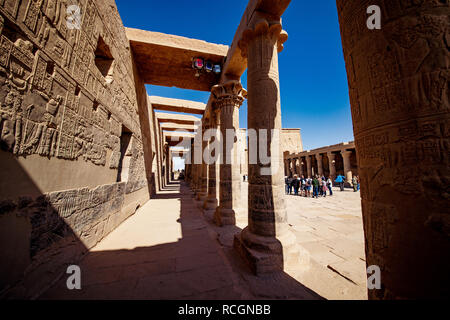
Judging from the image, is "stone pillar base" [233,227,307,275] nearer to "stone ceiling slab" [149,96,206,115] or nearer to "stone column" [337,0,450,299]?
"stone column" [337,0,450,299]

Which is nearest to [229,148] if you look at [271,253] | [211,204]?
[211,204]

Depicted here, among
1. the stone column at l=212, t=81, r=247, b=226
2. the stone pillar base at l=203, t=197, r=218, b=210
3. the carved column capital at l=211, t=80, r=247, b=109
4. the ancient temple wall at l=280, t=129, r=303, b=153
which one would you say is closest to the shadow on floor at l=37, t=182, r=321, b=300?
the stone column at l=212, t=81, r=247, b=226

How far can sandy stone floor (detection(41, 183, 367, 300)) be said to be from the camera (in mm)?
1982

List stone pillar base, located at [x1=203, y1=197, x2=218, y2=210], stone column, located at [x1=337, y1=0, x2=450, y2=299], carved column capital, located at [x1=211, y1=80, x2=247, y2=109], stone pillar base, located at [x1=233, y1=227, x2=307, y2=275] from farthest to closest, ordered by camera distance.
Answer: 1. stone pillar base, located at [x1=203, y1=197, x2=218, y2=210]
2. carved column capital, located at [x1=211, y1=80, x2=247, y2=109]
3. stone pillar base, located at [x1=233, y1=227, x2=307, y2=275]
4. stone column, located at [x1=337, y1=0, x2=450, y2=299]

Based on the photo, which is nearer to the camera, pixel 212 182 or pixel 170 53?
pixel 170 53

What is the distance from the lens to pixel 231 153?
195 inches

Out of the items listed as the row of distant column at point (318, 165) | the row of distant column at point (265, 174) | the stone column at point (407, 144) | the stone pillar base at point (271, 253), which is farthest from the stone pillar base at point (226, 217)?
the row of distant column at point (318, 165)

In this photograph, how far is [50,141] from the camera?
224cm

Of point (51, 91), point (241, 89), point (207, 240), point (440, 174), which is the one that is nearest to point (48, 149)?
point (51, 91)

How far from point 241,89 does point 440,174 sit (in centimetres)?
487

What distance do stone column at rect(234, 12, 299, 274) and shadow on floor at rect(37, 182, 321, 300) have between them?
0.32 metres

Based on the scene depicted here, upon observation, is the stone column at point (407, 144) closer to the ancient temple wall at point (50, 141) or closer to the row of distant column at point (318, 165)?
the ancient temple wall at point (50, 141)

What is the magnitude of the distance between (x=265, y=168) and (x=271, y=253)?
4.16 ft

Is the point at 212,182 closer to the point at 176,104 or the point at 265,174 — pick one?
the point at 265,174
